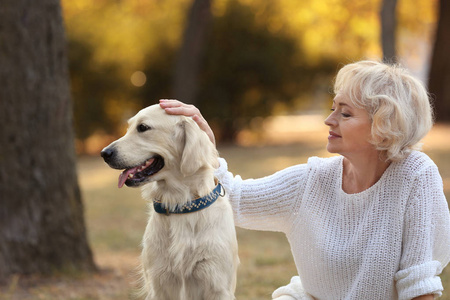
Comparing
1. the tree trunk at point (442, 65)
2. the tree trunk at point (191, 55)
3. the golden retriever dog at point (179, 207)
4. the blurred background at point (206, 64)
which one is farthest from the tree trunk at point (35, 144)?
the tree trunk at point (442, 65)

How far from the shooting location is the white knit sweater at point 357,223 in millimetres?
2670

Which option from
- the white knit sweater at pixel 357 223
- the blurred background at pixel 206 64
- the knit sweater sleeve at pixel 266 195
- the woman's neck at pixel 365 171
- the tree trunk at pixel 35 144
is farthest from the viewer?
the blurred background at pixel 206 64

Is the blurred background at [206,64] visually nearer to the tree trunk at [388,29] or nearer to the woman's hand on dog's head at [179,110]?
the tree trunk at [388,29]

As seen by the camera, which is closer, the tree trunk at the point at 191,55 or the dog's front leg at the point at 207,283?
the dog's front leg at the point at 207,283

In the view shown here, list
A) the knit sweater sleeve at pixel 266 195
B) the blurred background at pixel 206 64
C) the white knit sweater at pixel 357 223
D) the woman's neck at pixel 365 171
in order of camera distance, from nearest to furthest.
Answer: the white knit sweater at pixel 357 223
the woman's neck at pixel 365 171
the knit sweater sleeve at pixel 266 195
the blurred background at pixel 206 64

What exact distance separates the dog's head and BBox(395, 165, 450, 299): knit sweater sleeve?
97 centimetres

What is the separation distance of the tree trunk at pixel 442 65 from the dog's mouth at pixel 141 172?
557 inches

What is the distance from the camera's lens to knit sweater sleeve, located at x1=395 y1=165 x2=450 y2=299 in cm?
261

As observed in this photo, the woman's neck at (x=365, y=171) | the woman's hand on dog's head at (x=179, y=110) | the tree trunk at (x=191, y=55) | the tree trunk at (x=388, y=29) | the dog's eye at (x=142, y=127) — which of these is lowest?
the woman's neck at (x=365, y=171)

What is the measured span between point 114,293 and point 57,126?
1.36 m

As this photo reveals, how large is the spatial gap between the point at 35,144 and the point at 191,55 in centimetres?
991

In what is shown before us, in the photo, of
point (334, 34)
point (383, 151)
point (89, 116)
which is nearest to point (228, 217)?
point (383, 151)

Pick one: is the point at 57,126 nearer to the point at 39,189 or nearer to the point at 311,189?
the point at 39,189

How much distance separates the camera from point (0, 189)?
430cm
